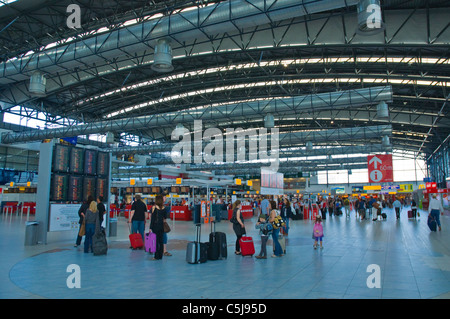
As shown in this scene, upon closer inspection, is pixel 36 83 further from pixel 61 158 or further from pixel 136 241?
pixel 136 241

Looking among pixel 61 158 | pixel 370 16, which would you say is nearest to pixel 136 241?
pixel 61 158

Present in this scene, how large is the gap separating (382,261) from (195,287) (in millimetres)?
5251

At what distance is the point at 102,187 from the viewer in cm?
1381

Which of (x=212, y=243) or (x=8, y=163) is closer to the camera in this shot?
(x=212, y=243)

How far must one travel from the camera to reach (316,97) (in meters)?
18.6

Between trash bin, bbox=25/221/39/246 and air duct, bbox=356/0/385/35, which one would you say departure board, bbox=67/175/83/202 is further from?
air duct, bbox=356/0/385/35

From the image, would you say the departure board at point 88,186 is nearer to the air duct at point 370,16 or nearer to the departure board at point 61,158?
the departure board at point 61,158

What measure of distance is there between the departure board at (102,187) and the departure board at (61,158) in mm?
1568

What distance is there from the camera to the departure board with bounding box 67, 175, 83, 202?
1239 centimetres

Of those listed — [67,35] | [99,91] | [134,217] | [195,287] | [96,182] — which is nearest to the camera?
[195,287]

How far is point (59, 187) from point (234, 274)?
838 centimetres

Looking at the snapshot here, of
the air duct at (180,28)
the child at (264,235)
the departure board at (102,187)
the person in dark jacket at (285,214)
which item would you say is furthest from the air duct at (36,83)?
the person in dark jacket at (285,214)
